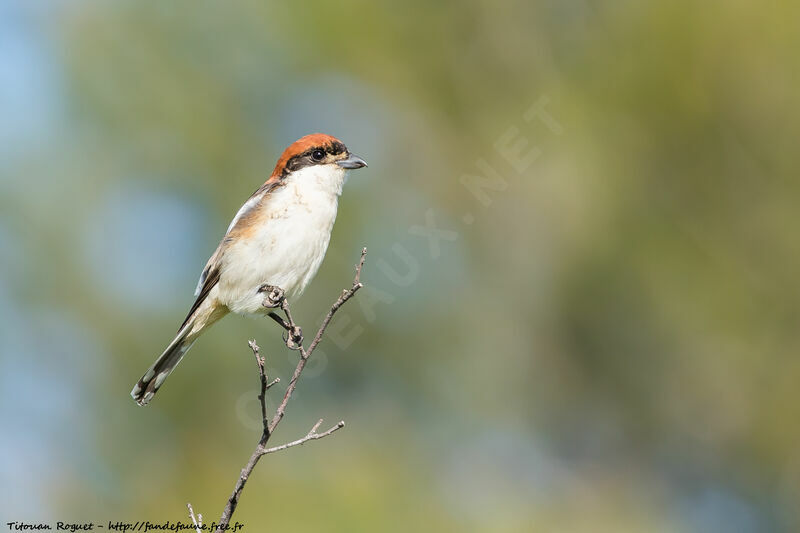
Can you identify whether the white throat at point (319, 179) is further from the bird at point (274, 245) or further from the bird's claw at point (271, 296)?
the bird's claw at point (271, 296)

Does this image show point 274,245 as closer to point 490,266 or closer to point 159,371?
point 159,371

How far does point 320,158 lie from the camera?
4453 mm

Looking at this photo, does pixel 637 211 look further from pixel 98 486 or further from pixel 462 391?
pixel 98 486

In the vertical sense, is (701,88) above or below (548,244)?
above

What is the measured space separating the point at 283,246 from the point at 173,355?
800mm

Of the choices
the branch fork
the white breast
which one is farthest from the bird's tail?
the branch fork

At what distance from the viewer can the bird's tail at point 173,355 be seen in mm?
4234

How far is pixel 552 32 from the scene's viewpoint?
14.4 meters

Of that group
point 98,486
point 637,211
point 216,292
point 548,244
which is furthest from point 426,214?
point 216,292

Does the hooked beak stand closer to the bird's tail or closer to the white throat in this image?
the white throat

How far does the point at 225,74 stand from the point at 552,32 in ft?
18.7

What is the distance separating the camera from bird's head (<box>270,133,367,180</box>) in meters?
4.42

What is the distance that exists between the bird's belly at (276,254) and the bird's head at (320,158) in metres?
0.24
